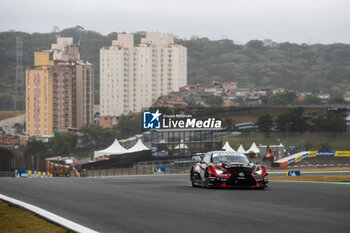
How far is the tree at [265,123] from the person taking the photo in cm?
8437

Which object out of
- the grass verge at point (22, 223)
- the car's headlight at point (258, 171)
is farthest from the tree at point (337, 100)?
the grass verge at point (22, 223)

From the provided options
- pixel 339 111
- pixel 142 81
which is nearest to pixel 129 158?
pixel 339 111

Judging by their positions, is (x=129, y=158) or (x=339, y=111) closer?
(x=129, y=158)

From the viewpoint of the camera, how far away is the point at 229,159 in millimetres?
18375

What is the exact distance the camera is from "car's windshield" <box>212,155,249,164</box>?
59.6ft

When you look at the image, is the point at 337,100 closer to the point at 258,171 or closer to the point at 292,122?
Result: the point at 292,122

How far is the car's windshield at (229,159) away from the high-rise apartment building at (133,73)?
510 ft

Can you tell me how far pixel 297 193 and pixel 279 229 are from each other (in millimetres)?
6785

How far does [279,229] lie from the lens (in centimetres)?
890

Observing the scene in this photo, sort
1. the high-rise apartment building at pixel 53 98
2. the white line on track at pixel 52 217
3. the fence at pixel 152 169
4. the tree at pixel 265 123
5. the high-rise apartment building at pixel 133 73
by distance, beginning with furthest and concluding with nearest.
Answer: the high-rise apartment building at pixel 133 73 < the high-rise apartment building at pixel 53 98 < the tree at pixel 265 123 < the fence at pixel 152 169 < the white line on track at pixel 52 217

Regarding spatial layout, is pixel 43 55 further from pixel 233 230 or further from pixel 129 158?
pixel 233 230

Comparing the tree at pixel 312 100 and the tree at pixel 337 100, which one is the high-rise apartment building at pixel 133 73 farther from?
the tree at pixel 337 100

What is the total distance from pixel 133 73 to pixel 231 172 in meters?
166

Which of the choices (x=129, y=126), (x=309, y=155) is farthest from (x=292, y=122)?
(x=129, y=126)
